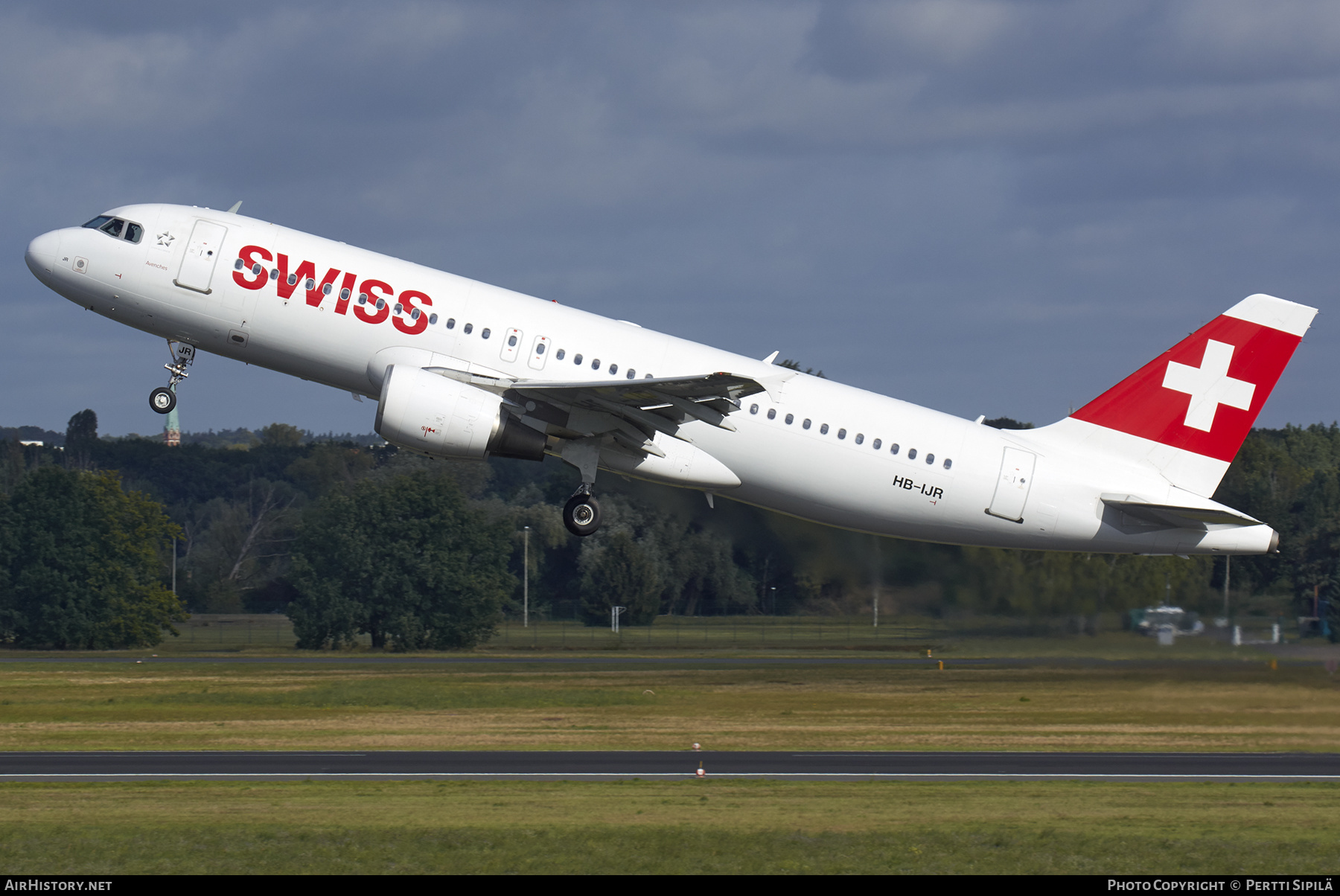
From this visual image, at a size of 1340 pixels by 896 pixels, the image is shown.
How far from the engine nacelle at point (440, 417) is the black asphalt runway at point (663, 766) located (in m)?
6.47

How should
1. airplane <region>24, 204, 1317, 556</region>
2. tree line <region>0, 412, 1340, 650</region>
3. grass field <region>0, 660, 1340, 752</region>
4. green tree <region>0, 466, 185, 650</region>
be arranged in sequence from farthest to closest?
green tree <region>0, 466, 185, 650</region> < tree line <region>0, 412, 1340, 650</region> < grass field <region>0, 660, 1340, 752</region> < airplane <region>24, 204, 1317, 556</region>

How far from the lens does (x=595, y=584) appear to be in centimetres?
7456

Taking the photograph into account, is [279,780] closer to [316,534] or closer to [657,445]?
[657,445]

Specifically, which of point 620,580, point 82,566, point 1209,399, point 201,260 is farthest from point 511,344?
point 82,566

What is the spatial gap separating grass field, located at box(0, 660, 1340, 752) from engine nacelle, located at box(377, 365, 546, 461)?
7.01 m

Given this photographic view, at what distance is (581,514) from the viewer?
106 feet

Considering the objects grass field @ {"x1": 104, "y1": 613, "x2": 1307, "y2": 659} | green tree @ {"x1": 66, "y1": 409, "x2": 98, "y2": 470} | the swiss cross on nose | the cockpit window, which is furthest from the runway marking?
green tree @ {"x1": 66, "y1": 409, "x2": 98, "y2": 470}

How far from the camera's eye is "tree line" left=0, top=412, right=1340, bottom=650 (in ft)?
115

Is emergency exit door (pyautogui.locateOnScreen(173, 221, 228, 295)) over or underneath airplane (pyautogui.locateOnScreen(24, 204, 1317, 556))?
over

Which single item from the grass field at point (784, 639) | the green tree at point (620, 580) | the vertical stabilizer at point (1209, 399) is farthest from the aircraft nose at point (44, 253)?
the green tree at point (620, 580)

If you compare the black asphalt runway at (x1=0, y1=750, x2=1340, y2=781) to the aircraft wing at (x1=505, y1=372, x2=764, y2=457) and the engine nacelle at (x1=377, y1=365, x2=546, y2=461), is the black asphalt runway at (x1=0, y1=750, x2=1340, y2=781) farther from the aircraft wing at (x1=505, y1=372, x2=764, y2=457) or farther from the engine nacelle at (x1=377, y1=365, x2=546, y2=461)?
the aircraft wing at (x1=505, y1=372, x2=764, y2=457)

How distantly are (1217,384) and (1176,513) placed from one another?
3606 mm

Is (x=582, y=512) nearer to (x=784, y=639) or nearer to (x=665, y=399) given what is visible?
(x=665, y=399)

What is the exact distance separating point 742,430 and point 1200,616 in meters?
11.7
